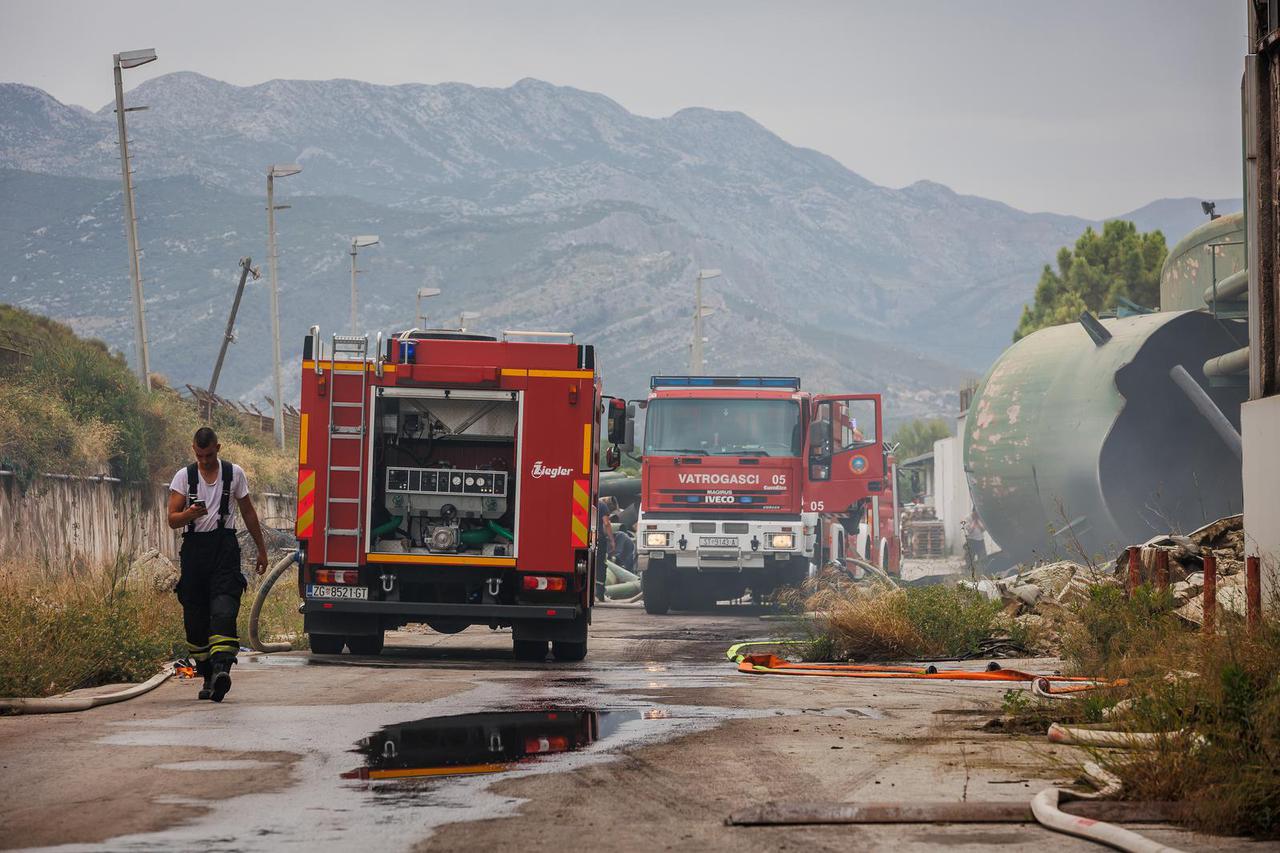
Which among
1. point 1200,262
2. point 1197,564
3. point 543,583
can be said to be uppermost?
point 1200,262

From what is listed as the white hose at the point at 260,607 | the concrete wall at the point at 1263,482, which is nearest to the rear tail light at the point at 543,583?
the white hose at the point at 260,607

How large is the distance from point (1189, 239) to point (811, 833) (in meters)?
26.8

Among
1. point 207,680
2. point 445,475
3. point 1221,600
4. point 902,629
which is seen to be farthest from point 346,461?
point 1221,600

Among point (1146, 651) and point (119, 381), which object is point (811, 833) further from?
point (119, 381)

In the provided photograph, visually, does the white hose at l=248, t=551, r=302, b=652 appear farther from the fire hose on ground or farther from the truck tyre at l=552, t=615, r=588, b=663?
the fire hose on ground

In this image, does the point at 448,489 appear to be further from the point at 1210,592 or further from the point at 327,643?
the point at 1210,592

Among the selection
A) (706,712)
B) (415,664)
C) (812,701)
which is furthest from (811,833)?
(415,664)

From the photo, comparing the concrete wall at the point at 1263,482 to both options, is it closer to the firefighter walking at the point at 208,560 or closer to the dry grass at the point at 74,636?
the firefighter walking at the point at 208,560

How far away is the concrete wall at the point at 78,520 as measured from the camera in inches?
908

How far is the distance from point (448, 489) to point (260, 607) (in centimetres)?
239

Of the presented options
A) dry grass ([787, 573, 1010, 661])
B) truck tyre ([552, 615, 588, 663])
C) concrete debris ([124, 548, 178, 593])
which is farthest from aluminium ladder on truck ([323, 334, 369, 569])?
dry grass ([787, 573, 1010, 661])

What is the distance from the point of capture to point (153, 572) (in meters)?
20.6

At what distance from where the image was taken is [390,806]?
681cm

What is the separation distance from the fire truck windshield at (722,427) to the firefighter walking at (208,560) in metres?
15.8
